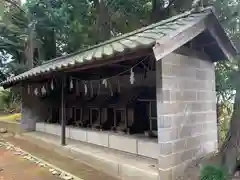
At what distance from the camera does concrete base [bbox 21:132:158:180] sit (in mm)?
4316

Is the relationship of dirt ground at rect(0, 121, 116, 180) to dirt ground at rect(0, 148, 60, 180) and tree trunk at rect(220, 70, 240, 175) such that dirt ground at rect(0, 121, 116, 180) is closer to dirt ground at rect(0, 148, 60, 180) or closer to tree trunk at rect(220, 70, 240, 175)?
dirt ground at rect(0, 148, 60, 180)

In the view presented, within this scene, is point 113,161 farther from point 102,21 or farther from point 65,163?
point 102,21

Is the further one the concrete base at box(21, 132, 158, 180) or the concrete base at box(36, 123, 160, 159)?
the concrete base at box(36, 123, 160, 159)

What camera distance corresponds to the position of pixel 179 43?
158 inches

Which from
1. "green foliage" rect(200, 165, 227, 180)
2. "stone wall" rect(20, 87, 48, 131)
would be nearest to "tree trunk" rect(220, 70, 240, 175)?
"green foliage" rect(200, 165, 227, 180)

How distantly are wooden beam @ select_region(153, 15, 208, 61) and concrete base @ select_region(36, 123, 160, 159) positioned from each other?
1924 millimetres

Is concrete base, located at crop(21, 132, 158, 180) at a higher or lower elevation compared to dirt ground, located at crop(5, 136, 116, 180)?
higher

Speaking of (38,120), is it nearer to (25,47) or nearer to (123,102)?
(25,47)

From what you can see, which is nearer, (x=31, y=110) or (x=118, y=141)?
(x=118, y=141)

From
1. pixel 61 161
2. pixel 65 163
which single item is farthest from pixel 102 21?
pixel 65 163

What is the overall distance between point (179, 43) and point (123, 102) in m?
2.61

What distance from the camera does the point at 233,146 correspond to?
4461 mm

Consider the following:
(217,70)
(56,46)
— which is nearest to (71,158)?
(217,70)

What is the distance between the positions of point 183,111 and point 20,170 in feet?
13.1
